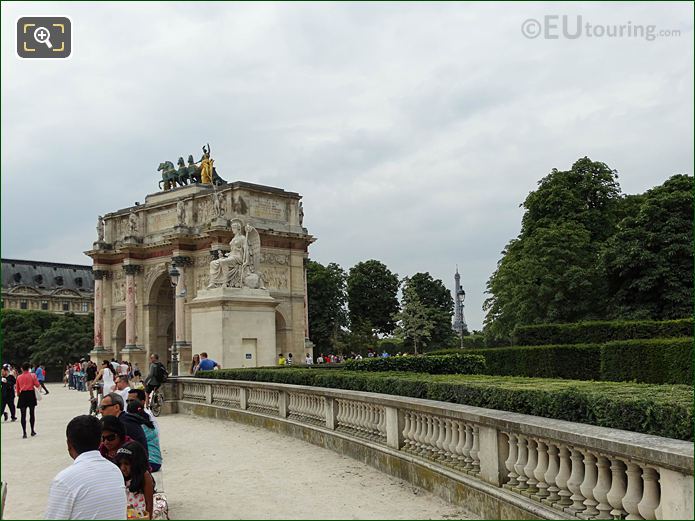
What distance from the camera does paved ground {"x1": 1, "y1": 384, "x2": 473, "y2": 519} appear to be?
24.6 feet

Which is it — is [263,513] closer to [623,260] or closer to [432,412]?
[432,412]

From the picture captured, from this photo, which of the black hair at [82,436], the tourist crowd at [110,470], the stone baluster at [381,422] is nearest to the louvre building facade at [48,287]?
the stone baluster at [381,422]

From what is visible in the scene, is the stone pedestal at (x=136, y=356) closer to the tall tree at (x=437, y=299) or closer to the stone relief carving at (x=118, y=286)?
the stone relief carving at (x=118, y=286)

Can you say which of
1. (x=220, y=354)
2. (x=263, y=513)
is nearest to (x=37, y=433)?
(x=220, y=354)

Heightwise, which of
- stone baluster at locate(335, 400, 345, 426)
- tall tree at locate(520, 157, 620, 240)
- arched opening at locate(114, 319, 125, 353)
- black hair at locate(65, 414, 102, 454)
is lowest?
stone baluster at locate(335, 400, 345, 426)

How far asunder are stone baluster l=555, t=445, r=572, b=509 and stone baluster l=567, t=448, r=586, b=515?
0.11 meters

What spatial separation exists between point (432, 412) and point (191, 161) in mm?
53887

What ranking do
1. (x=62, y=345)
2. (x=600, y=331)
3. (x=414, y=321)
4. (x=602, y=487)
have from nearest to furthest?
1. (x=602, y=487)
2. (x=600, y=331)
3. (x=62, y=345)
4. (x=414, y=321)

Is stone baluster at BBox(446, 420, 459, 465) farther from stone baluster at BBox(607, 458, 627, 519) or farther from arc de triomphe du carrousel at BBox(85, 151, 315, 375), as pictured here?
arc de triomphe du carrousel at BBox(85, 151, 315, 375)

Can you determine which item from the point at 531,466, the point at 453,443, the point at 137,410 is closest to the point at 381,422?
the point at 453,443

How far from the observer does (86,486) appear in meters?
4.45

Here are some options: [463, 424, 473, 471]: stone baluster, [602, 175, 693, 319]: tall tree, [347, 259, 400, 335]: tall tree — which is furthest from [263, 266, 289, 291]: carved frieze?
[463, 424, 473, 471]: stone baluster

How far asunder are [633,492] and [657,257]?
3064cm

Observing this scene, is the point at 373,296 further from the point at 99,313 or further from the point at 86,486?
the point at 86,486
